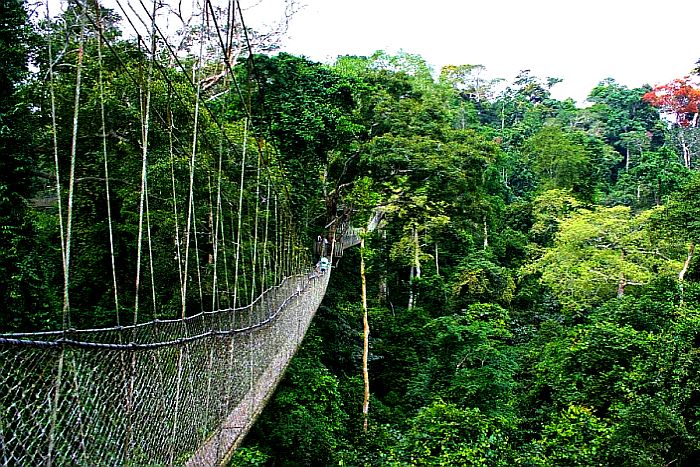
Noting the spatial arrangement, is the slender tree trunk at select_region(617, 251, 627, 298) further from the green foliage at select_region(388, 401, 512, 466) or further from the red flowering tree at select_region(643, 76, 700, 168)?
the red flowering tree at select_region(643, 76, 700, 168)

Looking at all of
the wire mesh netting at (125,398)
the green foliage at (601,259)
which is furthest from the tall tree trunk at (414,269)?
the wire mesh netting at (125,398)

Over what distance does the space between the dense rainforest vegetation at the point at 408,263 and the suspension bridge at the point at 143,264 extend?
62 millimetres

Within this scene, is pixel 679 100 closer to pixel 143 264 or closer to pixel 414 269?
pixel 414 269

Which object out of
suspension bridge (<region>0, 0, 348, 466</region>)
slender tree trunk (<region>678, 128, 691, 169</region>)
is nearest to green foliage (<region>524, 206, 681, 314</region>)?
suspension bridge (<region>0, 0, 348, 466</region>)

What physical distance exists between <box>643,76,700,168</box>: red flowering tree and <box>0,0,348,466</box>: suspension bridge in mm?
19914

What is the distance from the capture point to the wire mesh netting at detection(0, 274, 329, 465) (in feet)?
4.28

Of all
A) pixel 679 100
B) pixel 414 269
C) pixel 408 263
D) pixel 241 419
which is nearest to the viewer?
pixel 241 419

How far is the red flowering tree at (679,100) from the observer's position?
25281 millimetres

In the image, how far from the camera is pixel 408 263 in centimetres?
1299

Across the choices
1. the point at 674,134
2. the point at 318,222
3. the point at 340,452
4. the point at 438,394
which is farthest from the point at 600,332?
the point at 674,134

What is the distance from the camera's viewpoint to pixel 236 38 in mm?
9148

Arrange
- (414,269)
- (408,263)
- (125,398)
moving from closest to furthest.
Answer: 1. (125,398)
2. (408,263)
3. (414,269)

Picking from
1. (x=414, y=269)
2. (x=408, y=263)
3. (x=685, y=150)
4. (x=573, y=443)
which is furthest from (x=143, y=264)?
(x=685, y=150)

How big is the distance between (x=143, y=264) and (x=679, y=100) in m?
25.0
